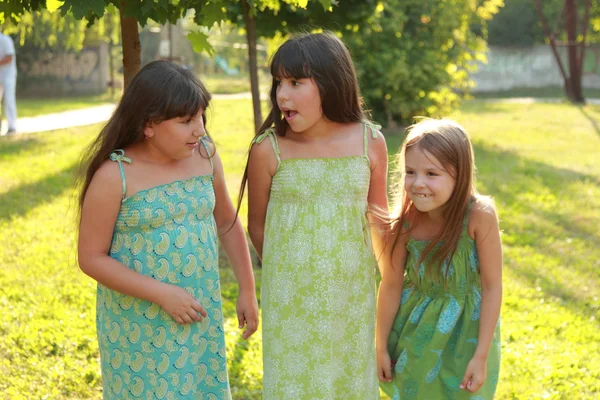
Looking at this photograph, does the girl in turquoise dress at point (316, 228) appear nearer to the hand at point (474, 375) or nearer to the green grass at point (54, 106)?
the hand at point (474, 375)

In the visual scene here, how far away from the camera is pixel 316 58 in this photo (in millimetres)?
2641

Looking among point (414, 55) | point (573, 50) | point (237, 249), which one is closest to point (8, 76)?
point (414, 55)

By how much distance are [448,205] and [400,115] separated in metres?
11.2

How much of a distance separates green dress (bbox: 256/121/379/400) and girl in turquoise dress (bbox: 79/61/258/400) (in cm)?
25

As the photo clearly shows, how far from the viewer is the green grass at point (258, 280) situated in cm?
399

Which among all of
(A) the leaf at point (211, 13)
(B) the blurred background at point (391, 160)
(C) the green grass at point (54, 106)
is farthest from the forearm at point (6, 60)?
(A) the leaf at point (211, 13)

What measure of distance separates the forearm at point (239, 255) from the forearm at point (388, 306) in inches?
17.5

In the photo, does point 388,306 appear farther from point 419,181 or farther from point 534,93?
point 534,93

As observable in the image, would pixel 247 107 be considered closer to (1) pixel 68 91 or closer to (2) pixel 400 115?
(2) pixel 400 115

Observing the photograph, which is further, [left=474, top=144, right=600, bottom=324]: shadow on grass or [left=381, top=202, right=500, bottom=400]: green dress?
[left=474, top=144, right=600, bottom=324]: shadow on grass

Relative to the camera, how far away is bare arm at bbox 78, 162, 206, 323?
7.89 feet

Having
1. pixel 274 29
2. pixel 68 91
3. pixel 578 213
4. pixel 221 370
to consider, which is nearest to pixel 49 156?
pixel 274 29

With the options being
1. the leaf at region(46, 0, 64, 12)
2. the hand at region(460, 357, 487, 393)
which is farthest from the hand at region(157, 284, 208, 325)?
the leaf at region(46, 0, 64, 12)

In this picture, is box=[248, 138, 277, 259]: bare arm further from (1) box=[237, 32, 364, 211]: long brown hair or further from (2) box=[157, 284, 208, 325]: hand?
(2) box=[157, 284, 208, 325]: hand
